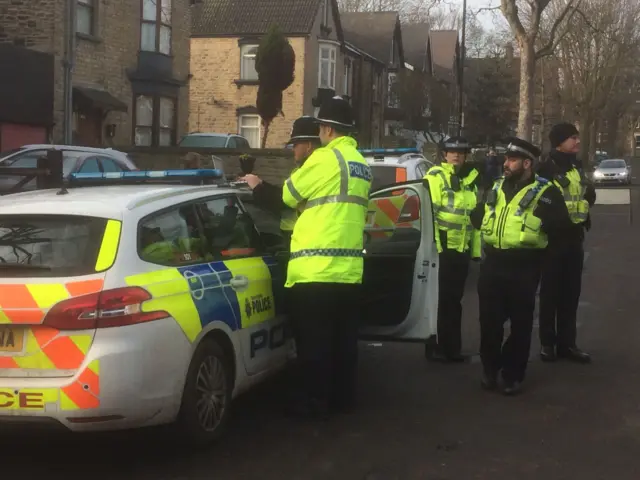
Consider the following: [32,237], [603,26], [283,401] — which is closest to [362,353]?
[283,401]

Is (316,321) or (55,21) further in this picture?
(55,21)

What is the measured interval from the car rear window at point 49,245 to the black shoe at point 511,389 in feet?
10.9

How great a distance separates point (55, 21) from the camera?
21.3 meters

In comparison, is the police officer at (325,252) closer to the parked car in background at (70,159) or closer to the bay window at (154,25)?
the parked car in background at (70,159)

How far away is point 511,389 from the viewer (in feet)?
22.3

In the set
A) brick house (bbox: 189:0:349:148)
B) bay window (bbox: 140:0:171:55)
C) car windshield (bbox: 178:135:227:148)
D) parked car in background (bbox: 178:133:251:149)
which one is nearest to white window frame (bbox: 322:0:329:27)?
brick house (bbox: 189:0:349:148)

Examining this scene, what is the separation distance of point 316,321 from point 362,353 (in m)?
2.38

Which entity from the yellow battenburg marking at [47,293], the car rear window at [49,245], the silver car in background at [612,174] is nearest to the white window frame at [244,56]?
the silver car in background at [612,174]

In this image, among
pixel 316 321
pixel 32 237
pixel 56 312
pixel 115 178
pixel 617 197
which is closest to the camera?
pixel 56 312

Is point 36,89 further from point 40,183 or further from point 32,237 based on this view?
point 32,237

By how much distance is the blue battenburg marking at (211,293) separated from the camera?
5207 millimetres

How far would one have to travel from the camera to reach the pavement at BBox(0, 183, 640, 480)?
5.12 meters

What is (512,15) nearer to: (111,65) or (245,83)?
(245,83)

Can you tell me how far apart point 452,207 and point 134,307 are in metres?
3.61
